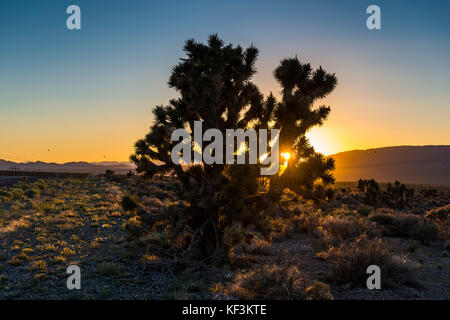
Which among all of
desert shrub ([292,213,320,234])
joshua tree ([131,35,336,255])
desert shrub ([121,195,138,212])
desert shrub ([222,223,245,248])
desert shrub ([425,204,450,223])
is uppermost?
joshua tree ([131,35,336,255])

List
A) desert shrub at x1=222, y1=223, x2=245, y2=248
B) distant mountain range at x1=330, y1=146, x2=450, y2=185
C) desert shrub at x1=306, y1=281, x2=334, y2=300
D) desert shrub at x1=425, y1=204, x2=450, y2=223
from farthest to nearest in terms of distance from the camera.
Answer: distant mountain range at x1=330, y1=146, x2=450, y2=185, desert shrub at x1=425, y1=204, x2=450, y2=223, desert shrub at x1=222, y1=223, x2=245, y2=248, desert shrub at x1=306, y1=281, x2=334, y2=300

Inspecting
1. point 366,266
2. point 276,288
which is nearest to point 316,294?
point 276,288

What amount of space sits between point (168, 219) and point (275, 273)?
4.31 m

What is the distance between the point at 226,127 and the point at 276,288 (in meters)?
4.70

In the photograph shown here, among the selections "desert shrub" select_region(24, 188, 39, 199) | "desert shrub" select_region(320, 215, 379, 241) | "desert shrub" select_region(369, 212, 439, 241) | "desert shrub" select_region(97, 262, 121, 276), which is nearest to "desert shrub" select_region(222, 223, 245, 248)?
"desert shrub" select_region(97, 262, 121, 276)

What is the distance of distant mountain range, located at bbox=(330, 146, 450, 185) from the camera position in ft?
315

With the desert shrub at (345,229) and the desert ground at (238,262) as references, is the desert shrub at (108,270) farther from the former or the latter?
the desert shrub at (345,229)

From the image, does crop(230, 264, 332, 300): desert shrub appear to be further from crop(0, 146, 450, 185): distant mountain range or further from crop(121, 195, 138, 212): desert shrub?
crop(0, 146, 450, 185): distant mountain range

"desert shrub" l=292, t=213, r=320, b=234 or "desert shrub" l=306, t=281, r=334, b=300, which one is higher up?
"desert shrub" l=306, t=281, r=334, b=300

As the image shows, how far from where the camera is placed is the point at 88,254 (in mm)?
10367

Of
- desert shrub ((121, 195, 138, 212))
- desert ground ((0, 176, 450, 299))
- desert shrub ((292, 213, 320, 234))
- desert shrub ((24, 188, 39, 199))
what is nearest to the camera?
desert ground ((0, 176, 450, 299))

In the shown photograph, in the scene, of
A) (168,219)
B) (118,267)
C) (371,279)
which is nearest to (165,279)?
(118,267)

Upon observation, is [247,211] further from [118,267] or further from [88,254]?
[88,254]

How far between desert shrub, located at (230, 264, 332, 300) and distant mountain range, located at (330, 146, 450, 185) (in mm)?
93208
